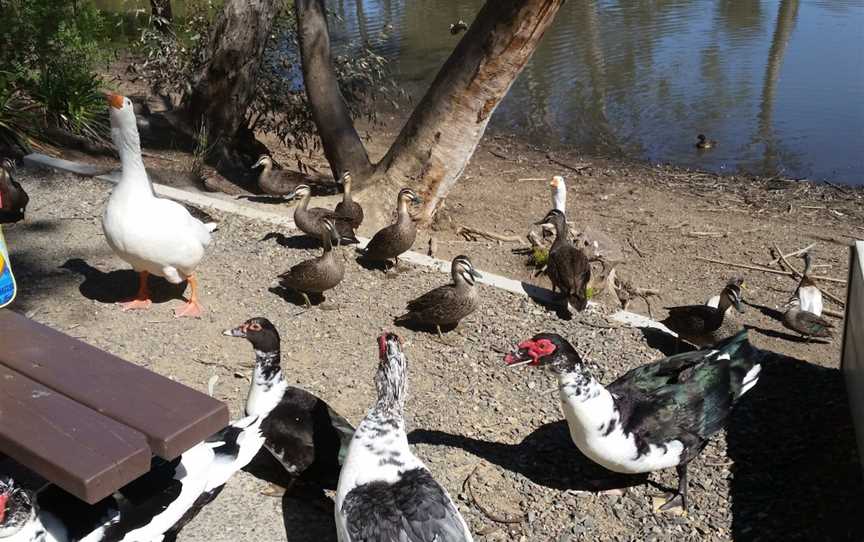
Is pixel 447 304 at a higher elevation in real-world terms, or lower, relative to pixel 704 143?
higher

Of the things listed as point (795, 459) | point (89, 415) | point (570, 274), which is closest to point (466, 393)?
point (570, 274)

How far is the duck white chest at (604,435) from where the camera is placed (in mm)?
4801

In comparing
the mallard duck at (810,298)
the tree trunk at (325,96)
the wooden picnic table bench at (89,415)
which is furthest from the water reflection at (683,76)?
the wooden picnic table bench at (89,415)

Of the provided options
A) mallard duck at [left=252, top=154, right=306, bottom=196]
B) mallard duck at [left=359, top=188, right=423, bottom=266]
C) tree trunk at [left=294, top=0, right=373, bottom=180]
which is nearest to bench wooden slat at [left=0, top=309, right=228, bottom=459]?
mallard duck at [left=359, top=188, right=423, bottom=266]

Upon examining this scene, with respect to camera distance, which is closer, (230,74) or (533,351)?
(533,351)

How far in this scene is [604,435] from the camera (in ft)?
15.8

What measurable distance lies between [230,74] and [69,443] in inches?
328

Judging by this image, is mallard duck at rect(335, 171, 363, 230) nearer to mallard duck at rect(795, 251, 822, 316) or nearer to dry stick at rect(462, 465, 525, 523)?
dry stick at rect(462, 465, 525, 523)

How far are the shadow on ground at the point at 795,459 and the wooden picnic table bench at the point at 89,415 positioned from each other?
3102 millimetres

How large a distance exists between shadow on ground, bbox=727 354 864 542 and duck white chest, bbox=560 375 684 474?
0.58m

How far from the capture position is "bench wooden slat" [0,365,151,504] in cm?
310

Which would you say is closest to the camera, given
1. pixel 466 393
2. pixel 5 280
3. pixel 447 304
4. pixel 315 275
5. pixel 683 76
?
pixel 5 280

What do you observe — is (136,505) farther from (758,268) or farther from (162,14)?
(162,14)

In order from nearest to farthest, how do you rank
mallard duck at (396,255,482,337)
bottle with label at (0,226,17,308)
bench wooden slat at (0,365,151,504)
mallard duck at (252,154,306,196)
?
bench wooden slat at (0,365,151,504) < bottle with label at (0,226,17,308) < mallard duck at (396,255,482,337) < mallard duck at (252,154,306,196)
